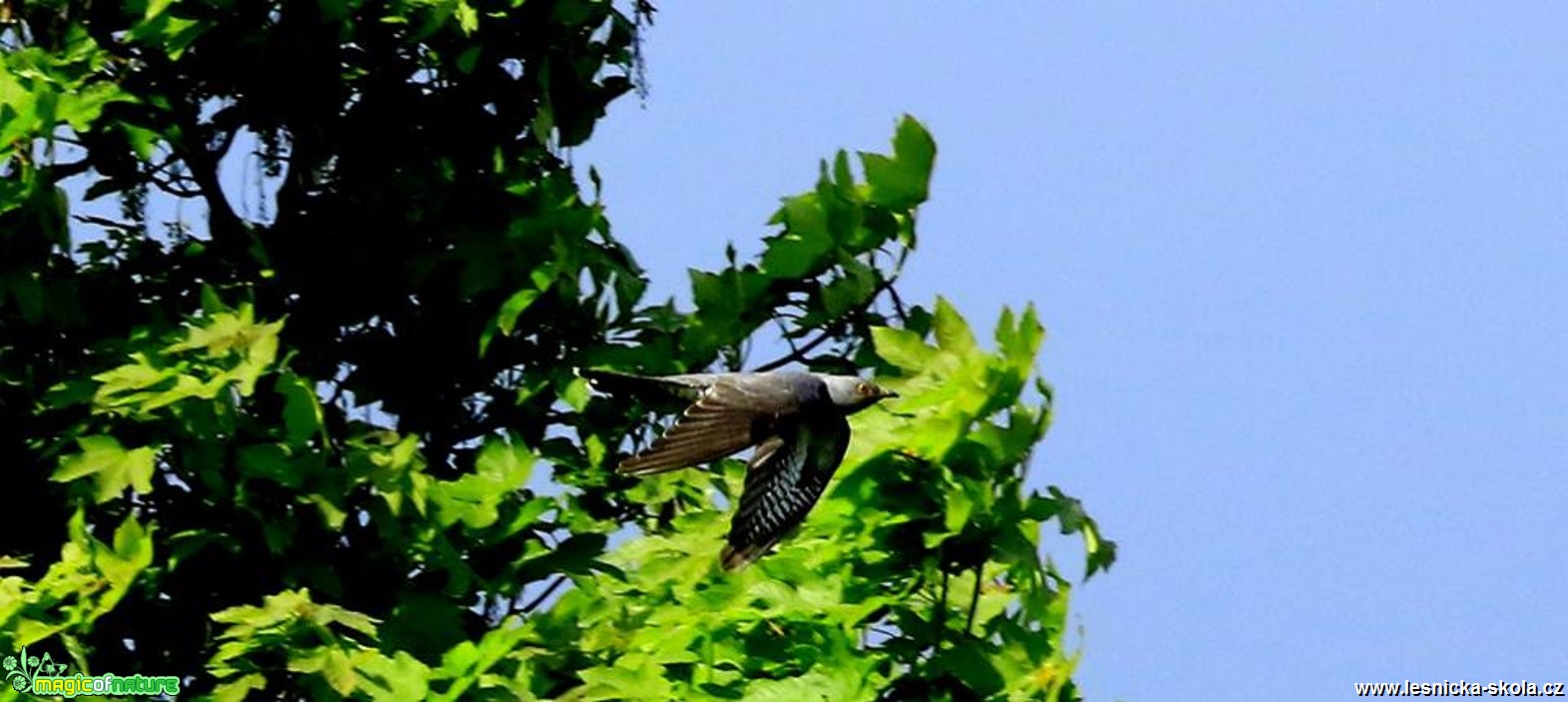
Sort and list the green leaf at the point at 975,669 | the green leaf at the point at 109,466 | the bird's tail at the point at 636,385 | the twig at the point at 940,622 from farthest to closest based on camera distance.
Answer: the bird's tail at the point at 636,385, the green leaf at the point at 109,466, the twig at the point at 940,622, the green leaf at the point at 975,669

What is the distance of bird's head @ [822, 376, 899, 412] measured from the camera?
6.33 meters

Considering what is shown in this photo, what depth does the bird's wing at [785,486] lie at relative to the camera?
243 inches

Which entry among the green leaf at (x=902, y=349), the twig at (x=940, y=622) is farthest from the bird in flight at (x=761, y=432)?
the twig at (x=940, y=622)

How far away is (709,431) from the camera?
6.46 m

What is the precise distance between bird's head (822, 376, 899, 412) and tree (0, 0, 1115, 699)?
0.56 feet

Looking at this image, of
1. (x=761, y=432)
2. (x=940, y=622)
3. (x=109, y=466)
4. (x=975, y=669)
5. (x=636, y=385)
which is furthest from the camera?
(x=636, y=385)

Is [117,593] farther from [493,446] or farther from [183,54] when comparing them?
[183,54]

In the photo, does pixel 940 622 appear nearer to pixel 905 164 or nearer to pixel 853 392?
pixel 853 392

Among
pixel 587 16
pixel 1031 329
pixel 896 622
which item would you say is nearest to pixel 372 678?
pixel 896 622

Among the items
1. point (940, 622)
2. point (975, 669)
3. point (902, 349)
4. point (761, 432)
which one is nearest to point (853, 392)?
point (761, 432)

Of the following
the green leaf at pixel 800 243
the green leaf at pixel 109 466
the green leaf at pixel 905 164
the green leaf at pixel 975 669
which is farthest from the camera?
the green leaf at pixel 800 243

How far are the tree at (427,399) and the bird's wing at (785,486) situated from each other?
70mm

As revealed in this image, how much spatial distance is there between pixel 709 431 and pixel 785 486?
0.75ft

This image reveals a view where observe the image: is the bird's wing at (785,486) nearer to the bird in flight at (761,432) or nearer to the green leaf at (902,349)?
the bird in flight at (761,432)
